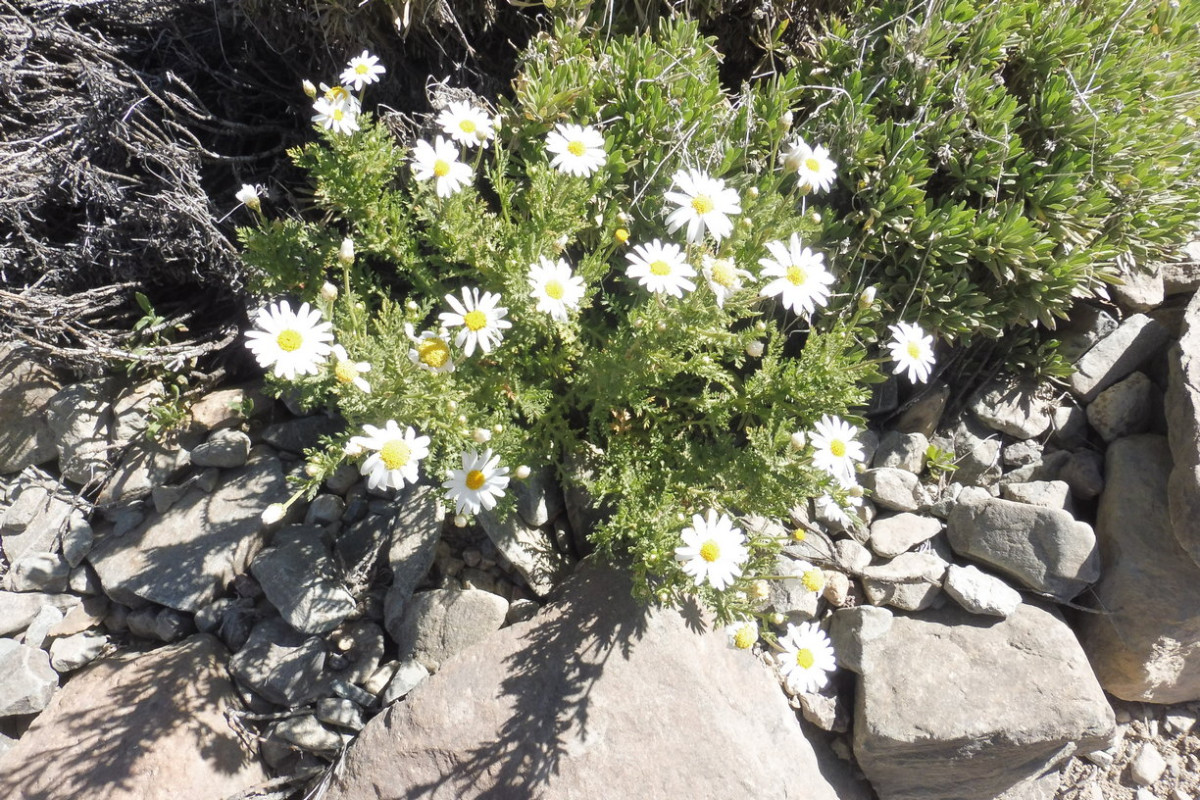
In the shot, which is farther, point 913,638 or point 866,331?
point 913,638

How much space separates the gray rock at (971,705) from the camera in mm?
→ 3139

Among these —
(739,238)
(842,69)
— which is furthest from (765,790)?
(842,69)

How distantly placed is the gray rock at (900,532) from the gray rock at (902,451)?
232mm

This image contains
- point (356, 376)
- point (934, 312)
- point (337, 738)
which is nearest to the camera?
point (356, 376)

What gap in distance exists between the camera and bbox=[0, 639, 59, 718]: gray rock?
308 centimetres

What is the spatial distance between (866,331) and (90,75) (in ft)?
11.7

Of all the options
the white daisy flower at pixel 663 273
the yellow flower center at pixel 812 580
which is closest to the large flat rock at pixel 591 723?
the yellow flower center at pixel 812 580

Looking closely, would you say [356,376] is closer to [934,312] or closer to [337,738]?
[337,738]

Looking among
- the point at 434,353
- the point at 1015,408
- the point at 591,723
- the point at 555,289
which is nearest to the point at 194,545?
the point at 434,353

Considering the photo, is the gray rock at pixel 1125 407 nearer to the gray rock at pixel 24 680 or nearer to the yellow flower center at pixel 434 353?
the yellow flower center at pixel 434 353

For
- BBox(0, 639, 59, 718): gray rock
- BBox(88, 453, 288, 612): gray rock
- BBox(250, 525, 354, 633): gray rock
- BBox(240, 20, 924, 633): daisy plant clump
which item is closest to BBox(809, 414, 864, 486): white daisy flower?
BBox(240, 20, 924, 633): daisy plant clump

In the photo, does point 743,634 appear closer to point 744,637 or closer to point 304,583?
point 744,637

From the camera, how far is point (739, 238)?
279 cm

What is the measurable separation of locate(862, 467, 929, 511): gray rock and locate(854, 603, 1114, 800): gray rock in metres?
0.49
